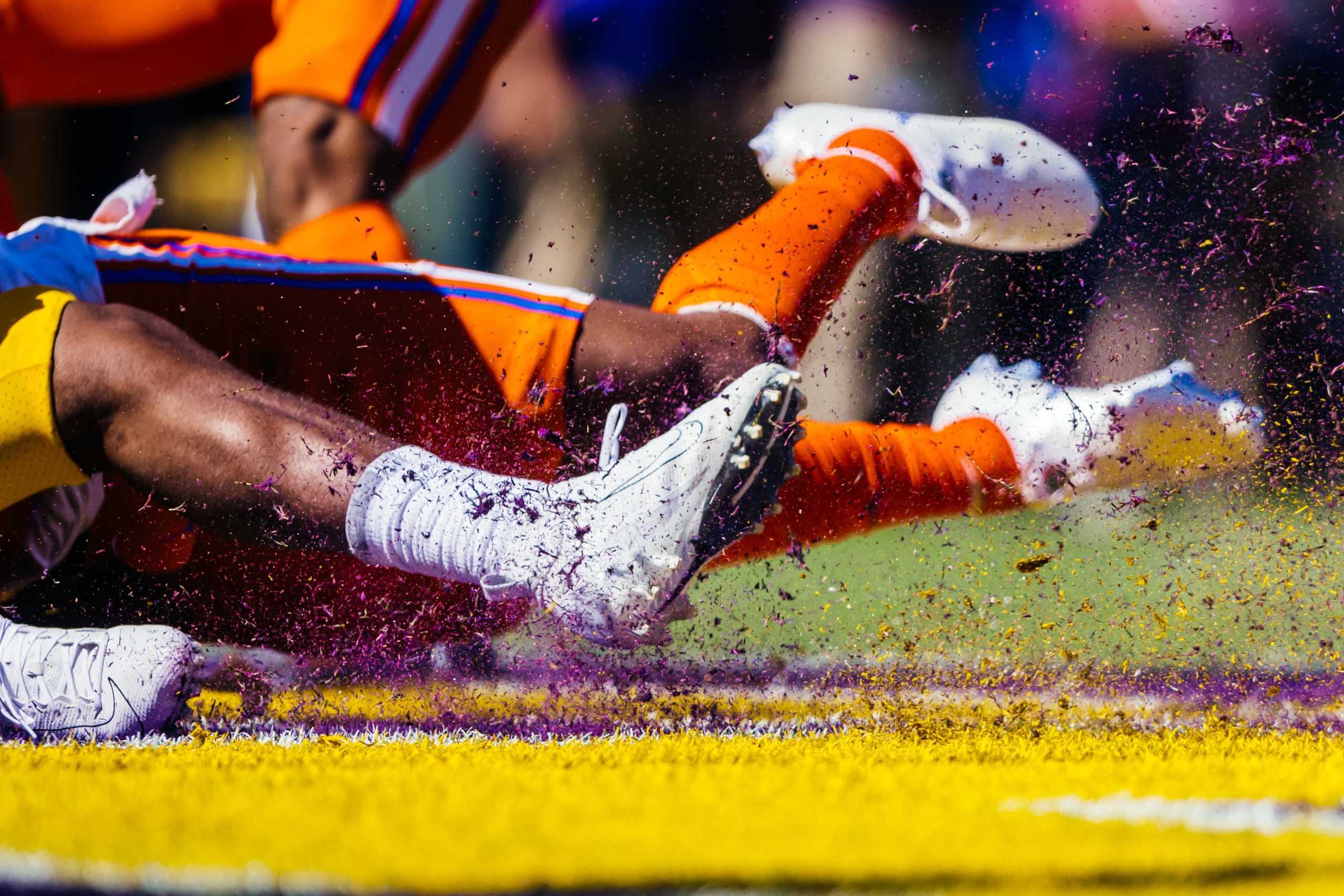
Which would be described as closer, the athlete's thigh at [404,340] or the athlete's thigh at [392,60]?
the athlete's thigh at [404,340]

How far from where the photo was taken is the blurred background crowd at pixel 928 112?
149 centimetres

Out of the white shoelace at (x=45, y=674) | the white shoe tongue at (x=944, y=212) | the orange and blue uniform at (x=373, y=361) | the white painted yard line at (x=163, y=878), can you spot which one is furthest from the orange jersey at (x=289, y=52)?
the white painted yard line at (x=163, y=878)

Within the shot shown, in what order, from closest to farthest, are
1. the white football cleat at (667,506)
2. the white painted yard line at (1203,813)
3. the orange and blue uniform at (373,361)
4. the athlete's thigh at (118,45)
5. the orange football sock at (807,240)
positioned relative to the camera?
1. the white painted yard line at (1203,813)
2. the white football cleat at (667,506)
3. the orange and blue uniform at (373,361)
4. the orange football sock at (807,240)
5. the athlete's thigh at (118,45)

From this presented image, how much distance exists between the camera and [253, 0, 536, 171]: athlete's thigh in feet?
4.92

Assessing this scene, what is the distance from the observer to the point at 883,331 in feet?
5.48

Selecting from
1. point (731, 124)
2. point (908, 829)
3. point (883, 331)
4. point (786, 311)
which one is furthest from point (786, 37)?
point (908, 829)

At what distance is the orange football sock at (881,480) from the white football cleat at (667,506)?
290mm

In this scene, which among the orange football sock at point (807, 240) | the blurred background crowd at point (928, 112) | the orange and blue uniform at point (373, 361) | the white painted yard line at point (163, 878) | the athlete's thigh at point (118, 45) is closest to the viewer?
the white painted yard line at point (163, 878)

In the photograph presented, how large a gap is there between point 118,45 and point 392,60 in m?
0.39

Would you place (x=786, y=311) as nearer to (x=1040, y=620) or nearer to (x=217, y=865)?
(x=1040, y=620)

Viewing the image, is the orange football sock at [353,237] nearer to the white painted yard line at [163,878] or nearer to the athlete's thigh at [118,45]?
the athlete's thigh at [118,45]

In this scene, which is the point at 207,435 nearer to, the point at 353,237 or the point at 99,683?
the point at 99,683

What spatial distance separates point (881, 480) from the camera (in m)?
1.38

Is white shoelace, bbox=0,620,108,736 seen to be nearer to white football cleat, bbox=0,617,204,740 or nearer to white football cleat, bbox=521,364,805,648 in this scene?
white football cleat, bbox=0,617,204,740
